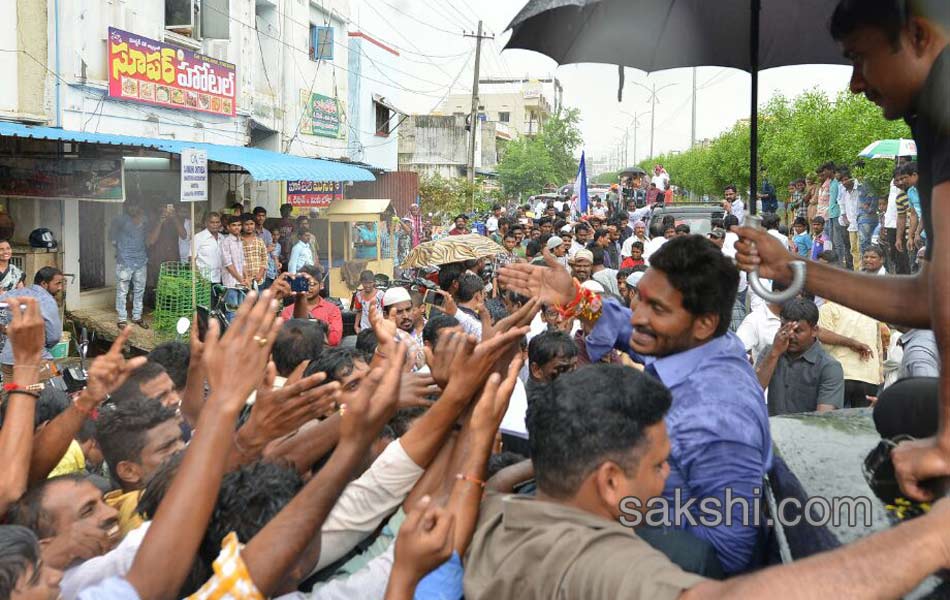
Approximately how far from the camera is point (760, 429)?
92.0 inches

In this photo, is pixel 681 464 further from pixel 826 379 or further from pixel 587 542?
pixel 826 379

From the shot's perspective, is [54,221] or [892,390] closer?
[892,390]

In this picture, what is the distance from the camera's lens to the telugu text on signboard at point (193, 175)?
10.9m

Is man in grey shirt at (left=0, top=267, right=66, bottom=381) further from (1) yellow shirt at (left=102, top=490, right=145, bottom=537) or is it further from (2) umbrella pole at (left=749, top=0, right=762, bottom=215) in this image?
(2) umbrella pole at (left=749, top=0, right=762, bottom=215)

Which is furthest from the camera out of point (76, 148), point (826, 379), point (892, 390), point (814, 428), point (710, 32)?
point (76, 148)

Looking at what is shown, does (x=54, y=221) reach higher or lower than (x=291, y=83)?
lower

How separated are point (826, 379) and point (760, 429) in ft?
10.9

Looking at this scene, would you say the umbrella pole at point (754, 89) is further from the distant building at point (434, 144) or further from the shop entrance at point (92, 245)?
the distant building at point (434, 144)

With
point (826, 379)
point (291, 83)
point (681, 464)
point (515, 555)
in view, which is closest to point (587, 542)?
point (515, 555)

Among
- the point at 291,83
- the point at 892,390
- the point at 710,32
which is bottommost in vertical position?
the point at 892,390

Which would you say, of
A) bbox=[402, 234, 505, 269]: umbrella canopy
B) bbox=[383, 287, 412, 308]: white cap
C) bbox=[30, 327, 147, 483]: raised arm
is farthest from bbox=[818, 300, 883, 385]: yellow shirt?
bbox=[402, 234, 505, 269]: umbrella canopy

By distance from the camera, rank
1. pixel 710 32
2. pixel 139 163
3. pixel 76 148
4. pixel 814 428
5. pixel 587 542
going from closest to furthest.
Answer: pixel 587 542
pixel 814 428
pixel 710 32
pixel 76 148
pixel 139 163

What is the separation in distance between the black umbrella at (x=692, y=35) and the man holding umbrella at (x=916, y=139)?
1091 mm

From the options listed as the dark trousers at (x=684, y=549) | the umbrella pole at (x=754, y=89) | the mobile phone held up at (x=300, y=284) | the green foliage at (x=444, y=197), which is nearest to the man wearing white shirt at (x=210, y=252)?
the mobile phone held up at (x=300, y=284)
